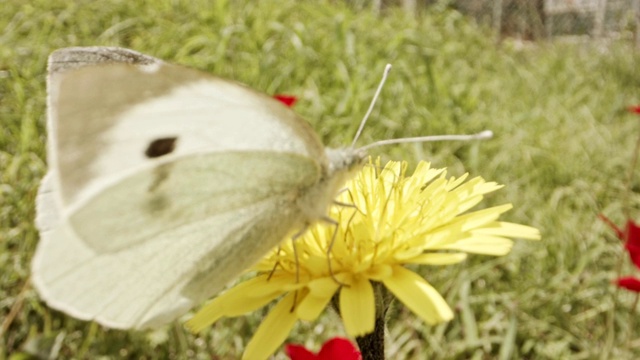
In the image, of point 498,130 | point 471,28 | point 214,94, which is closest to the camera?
point 214,94

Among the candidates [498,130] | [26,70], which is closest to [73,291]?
[26,70]

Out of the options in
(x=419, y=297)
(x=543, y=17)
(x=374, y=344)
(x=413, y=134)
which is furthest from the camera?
(x=543, y=17)

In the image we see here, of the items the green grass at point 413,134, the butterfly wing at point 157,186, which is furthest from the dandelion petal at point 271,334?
the green grass at point 413,134

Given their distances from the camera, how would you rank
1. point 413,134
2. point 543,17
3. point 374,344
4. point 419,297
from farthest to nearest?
point 543,17 → point 413,134 → point 374,344 → point 419,297

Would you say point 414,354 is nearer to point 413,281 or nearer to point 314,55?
point 413,281

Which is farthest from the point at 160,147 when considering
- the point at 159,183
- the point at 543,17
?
the point at 543,17

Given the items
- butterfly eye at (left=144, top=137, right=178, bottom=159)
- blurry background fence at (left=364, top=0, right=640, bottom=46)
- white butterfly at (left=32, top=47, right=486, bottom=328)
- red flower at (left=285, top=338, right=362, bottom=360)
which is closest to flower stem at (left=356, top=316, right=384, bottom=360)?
red flower at (left=285, top=338, right=362, bottom=360)

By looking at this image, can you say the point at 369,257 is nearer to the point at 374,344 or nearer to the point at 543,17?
the point at 374,344

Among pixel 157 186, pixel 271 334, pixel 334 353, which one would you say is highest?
pixel 157 186
